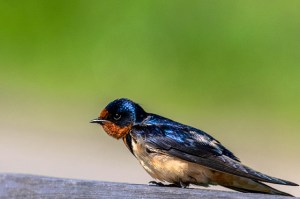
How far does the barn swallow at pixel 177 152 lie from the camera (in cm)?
377

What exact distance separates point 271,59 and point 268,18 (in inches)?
30.9

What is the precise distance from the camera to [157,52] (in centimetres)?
945

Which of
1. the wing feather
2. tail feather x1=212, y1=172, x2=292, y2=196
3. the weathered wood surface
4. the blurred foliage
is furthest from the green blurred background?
the weathered wood surface

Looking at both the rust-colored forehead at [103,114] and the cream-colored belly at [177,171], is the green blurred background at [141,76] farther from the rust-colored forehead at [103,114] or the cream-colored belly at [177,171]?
the cream-colored belly at [177,171]

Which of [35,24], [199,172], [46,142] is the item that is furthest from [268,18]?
[199,172]

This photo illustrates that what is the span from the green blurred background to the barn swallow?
9.77 ft

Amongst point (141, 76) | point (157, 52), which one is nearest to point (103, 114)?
point (141, 76)

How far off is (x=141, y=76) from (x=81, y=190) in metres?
5.95

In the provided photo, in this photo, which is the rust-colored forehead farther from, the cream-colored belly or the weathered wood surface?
the weathered wood surface

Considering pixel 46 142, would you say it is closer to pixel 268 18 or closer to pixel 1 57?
pixel 1 57

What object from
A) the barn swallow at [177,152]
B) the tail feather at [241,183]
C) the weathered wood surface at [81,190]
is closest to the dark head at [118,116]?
the barn swallow at [177,152]

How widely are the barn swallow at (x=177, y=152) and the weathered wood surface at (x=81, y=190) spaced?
405 millimetres

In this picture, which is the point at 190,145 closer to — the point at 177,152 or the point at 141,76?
the point at 177,152

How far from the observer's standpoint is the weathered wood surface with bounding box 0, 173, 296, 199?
3.04 m
